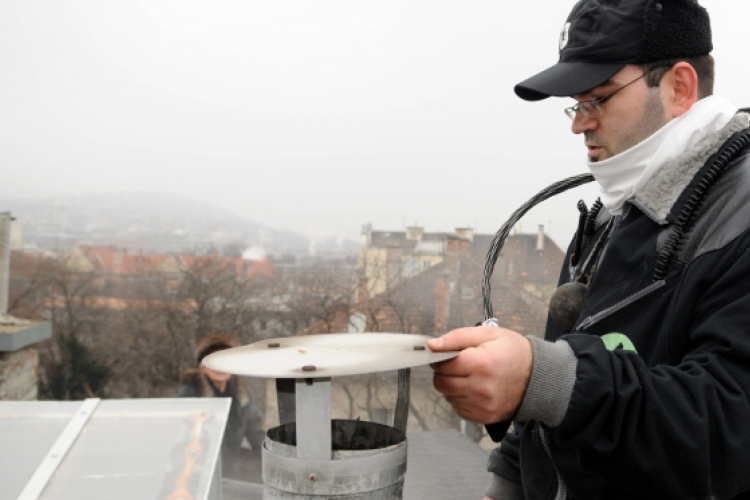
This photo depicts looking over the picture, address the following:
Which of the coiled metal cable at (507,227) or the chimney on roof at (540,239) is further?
the chimney on roof at (540,239)

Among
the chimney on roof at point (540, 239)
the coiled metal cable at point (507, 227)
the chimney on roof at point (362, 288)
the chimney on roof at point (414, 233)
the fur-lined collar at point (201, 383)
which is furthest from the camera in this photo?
the chimney on roof at point (414, 233)

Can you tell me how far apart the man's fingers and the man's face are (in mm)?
682

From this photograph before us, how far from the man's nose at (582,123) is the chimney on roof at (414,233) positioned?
794 inches

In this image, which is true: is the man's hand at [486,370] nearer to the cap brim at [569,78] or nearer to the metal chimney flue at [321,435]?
the metal chimney flue at [321,435]

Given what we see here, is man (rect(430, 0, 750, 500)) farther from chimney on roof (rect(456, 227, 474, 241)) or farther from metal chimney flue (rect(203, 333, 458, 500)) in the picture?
chimney on roof (rect(456, 227, 474, 241))

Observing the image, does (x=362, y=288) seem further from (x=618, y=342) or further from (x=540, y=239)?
(x=618, y=342)

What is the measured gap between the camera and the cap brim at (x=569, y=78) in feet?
6.03

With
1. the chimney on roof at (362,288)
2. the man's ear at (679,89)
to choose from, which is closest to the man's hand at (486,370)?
the man's ear at (679,89)

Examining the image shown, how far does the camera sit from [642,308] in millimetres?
1704

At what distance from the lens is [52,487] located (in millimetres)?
3650

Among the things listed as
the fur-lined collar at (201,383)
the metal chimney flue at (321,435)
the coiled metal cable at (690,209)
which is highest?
the coiled metal cable at (690,209)

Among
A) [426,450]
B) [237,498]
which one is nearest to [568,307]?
[237,498]

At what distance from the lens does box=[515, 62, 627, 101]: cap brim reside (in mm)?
1839

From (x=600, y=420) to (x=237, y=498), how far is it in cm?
737
